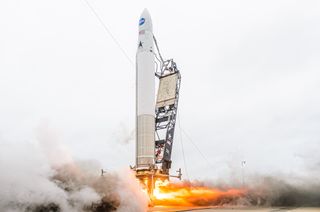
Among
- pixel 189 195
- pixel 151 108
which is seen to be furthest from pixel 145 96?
pixel 189 195

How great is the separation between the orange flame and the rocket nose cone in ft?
63.6

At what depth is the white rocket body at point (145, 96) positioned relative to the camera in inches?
1576

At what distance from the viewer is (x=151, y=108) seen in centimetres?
4159

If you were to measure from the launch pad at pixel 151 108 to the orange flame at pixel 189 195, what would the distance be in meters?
1.47

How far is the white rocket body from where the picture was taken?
40031 millimetres

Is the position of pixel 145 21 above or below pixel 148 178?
above

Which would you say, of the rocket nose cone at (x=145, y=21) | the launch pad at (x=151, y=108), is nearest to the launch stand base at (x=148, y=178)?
the launch pad at (x=151, y=108)

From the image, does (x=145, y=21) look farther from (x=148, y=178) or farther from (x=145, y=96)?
(x=148, y=178)

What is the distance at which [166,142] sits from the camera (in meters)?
45.1

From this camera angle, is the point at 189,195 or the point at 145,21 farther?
the point at 189,195

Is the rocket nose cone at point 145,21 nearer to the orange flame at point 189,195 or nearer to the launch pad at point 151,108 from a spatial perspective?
the launch pad at point 151,108

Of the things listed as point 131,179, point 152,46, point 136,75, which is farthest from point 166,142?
point 131,179

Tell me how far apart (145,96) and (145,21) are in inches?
412

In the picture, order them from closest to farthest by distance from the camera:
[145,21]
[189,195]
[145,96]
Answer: [145,96], [145,21], [189,195]
